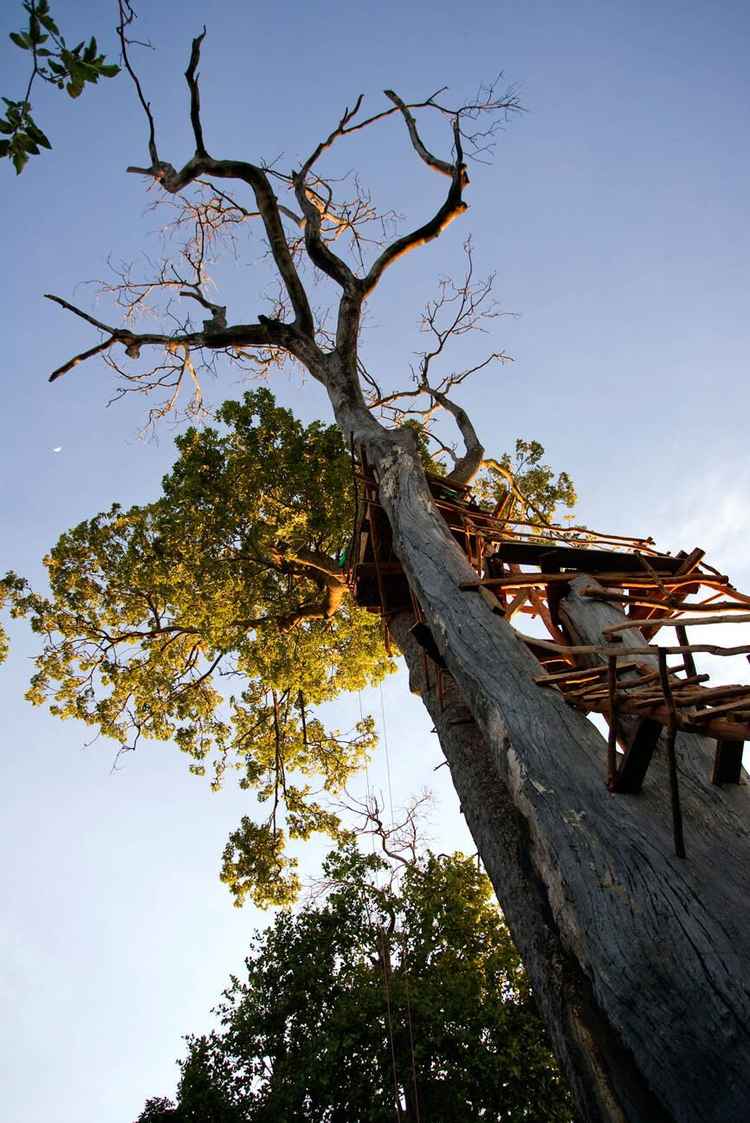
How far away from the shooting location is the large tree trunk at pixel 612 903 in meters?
1.39

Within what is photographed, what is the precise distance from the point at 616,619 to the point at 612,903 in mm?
1956

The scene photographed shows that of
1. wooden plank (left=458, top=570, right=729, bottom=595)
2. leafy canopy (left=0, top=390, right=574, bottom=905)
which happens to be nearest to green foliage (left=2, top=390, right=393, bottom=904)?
leafy canopy (left=0, top=390, right=574, bottom=905)

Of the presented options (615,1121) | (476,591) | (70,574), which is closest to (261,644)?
(70,574)

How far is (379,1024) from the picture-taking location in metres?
7.08

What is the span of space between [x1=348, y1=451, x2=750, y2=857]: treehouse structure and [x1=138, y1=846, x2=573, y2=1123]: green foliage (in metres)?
3.95

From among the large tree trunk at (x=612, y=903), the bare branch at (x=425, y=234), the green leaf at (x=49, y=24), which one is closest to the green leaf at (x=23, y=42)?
the green leaf at (x=49, y=24)

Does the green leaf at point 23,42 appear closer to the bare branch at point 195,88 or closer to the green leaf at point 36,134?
the green leaf at point 36,134

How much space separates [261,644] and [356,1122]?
5.40 meters

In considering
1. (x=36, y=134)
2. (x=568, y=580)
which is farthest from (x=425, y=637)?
(x=36, y=134)

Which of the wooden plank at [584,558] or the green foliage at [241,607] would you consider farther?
the green foliage at [241,607]

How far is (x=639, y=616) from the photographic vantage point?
13.7 ft

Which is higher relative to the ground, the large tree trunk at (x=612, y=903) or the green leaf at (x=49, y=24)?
the green leaf at (x=49, y=24)

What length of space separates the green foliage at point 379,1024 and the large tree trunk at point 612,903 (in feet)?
13.9

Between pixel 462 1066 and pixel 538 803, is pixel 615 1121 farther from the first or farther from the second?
pixel 462 1066
